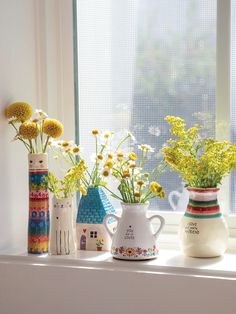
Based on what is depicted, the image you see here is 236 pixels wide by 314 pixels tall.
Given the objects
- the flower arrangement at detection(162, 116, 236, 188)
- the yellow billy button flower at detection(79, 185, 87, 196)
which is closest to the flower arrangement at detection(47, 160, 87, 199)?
the yellow billy button flower at detection(79, 185, 87, 196)

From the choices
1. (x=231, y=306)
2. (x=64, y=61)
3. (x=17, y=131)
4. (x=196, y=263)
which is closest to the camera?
(x=231, y=306)

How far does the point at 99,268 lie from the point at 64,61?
2.33 ft

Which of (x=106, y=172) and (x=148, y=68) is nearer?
(x=106, y=172)

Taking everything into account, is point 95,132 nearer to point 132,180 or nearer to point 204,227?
point 132,180

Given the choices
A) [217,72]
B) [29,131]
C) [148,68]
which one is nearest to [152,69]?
[148,68]

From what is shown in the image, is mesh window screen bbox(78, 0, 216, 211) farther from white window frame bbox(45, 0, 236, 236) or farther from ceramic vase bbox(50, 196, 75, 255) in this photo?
ceramic vase bbox(50, 196, 75, 255)

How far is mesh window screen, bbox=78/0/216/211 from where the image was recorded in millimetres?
1998

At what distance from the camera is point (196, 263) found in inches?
69.8

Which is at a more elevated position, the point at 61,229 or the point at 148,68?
the point at 148,68

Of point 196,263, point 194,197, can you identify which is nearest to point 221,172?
point 194,197

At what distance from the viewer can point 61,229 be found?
192 cm

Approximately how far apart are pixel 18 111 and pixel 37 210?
29cm

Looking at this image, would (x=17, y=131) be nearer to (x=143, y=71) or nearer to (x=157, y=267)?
(x=143, y=71)

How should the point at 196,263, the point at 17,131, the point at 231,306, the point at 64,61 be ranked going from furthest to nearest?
1. the point at 64,61
2. the point at 17,131
3. the point at 196,263
4. the point at 231,306
